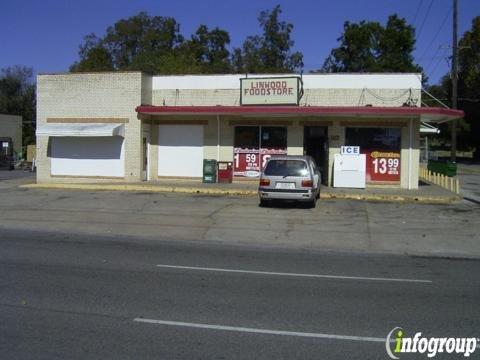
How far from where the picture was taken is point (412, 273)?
974 cm

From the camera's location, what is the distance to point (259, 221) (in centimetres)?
1598

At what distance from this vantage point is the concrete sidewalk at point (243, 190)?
20.4 metres

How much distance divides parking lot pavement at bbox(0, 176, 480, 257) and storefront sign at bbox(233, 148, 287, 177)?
4.65m

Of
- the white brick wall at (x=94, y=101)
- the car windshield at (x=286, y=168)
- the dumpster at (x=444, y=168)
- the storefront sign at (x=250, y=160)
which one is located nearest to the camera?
the car windshield at (x=286, y=168)

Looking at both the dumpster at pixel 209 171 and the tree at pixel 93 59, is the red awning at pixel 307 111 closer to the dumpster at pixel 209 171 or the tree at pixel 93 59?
the dumpster at pixel 209 171

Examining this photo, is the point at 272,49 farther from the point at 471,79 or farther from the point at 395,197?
the point at 395,197

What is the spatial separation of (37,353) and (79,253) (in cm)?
590

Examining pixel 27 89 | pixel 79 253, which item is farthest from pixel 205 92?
pixel 27 89

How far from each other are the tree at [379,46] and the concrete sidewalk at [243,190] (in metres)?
50.6

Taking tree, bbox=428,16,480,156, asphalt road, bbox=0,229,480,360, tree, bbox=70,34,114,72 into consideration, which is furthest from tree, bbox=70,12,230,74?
asphalt road, bbox=0,229,480,360

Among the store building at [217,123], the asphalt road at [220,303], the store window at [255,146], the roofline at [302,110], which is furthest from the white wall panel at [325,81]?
the asphalt road at [220,303]

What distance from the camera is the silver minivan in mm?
17531

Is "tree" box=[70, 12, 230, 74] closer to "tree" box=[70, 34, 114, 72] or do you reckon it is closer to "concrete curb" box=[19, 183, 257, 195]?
"tree" box=[70, 34, 114, 72]

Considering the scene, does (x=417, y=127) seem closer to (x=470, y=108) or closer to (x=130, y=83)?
(x=130, y=83)
